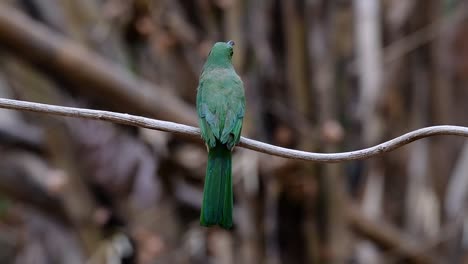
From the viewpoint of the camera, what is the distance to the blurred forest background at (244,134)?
5.11m

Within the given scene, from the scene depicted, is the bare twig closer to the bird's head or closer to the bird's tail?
the bird's head

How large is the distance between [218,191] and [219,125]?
0.76ft

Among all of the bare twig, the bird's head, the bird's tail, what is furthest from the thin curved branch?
the bare twig

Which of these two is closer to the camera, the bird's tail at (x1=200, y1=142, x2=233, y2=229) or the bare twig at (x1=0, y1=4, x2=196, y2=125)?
the bird's tail at (x1=200, y1=142, x2=233, y2=229)

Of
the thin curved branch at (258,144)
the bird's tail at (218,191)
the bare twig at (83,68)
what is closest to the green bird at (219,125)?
the bird's tail at (218,191)

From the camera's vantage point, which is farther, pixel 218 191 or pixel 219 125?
pixel 219 125

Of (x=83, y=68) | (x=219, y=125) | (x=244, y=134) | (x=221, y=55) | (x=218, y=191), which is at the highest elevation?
(x=83, y=68)

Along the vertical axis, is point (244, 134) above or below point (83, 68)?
below

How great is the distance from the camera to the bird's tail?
2.65 m

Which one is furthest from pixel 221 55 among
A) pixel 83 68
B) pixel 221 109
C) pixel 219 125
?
pixel 83 68

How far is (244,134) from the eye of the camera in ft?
16.5

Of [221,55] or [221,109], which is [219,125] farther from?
[221,55]

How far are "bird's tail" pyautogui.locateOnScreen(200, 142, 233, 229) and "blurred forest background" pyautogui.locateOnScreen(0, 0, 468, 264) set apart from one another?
214 centimetres

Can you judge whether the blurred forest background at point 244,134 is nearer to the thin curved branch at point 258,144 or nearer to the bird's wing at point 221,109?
the bird's wing at point 221,109
